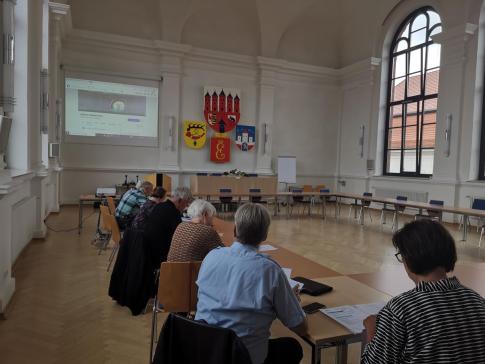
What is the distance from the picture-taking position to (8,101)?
13.5ft

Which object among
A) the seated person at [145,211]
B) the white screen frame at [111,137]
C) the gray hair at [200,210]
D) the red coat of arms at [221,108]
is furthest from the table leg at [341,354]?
the red coat of arms at [221,108]

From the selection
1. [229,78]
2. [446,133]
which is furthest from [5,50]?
[446,133]

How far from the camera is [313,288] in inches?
80.6

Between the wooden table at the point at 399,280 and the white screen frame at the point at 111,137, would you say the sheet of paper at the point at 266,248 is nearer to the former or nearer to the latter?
the wooden table at the point at 399,280

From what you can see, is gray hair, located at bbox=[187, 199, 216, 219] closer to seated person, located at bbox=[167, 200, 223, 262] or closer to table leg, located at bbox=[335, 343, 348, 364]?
seated person, located at bbox=[167, 200, 223, 262]

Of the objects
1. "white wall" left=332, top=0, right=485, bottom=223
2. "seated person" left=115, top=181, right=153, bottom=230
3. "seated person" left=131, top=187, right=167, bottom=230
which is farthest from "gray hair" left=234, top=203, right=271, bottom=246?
"white wall" left=332, top=0, right=485, bottom=223

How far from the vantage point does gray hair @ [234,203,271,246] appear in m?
1.68

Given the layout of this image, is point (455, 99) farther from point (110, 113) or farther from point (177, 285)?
point (177, 285)

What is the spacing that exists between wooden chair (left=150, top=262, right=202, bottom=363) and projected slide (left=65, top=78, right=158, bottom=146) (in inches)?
369

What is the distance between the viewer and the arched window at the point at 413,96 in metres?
10.4

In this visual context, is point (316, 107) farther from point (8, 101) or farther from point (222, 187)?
point (8, 101)

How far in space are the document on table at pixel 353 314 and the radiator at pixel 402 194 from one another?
938 centimetres

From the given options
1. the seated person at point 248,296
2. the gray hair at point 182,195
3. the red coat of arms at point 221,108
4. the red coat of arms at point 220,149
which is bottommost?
the seated person at point 248,296

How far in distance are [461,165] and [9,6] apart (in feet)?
31.8
